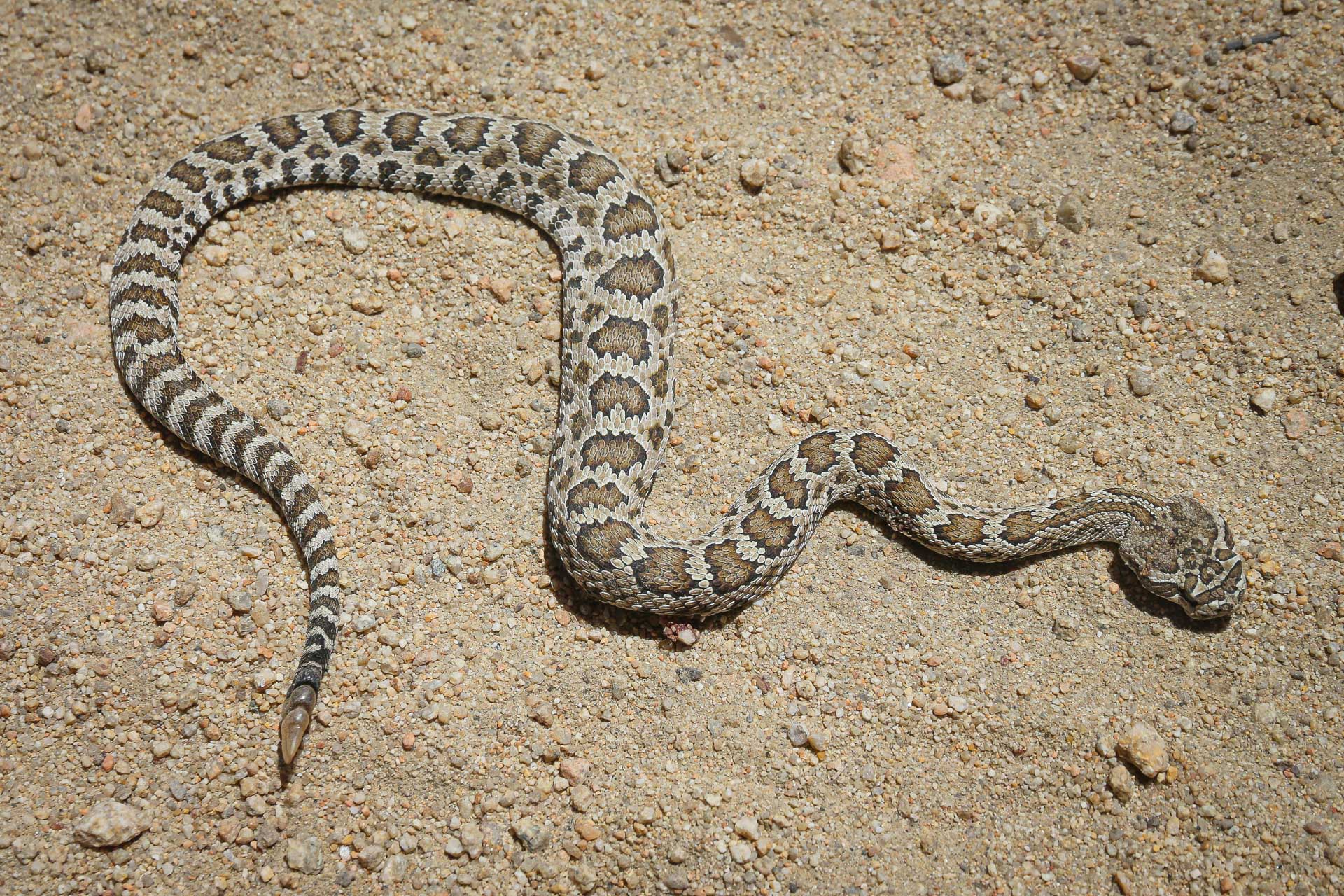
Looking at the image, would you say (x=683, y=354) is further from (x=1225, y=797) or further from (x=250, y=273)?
(x=1225, y=797)

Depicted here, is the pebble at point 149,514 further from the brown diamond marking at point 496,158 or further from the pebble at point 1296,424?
the pebble at point 1296,424

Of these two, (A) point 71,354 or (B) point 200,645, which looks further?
(A) point 71,354

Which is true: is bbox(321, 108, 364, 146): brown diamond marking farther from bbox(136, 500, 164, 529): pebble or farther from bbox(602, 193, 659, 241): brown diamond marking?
bbox(136, 500, 164, 529): pebble

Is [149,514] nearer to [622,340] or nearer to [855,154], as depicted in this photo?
[622,340]

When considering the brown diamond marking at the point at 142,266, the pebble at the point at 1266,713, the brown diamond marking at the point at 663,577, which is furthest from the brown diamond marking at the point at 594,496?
the pebble at the point at 1266,713

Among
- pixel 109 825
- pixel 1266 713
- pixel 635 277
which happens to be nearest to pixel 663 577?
pixel 635 277

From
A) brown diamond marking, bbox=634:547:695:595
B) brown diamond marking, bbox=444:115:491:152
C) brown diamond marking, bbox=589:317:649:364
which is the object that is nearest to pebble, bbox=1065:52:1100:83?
brown diamond marking, bbox=589:317:649:364

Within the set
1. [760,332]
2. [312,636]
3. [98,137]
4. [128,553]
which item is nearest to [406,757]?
[312,636]
